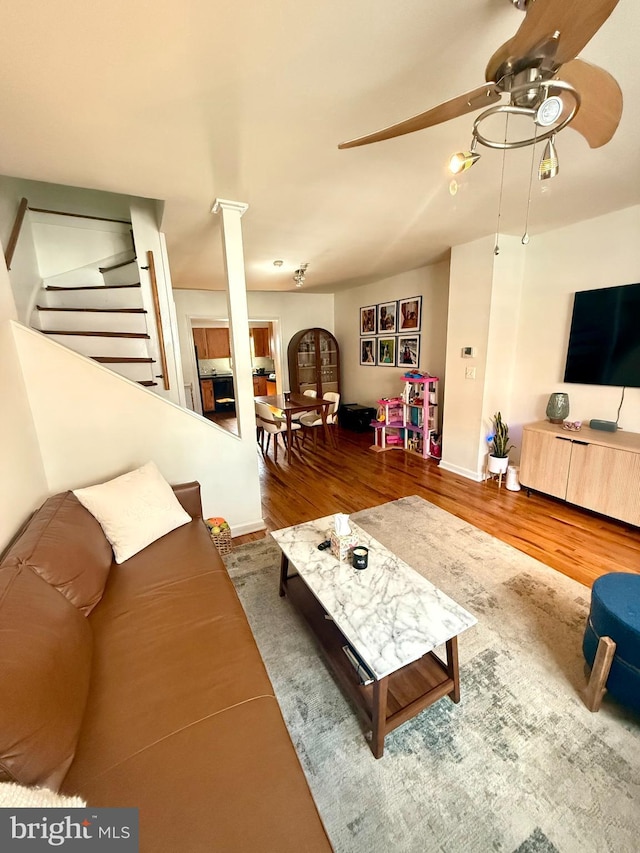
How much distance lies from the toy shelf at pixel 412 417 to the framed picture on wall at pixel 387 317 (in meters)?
1.02

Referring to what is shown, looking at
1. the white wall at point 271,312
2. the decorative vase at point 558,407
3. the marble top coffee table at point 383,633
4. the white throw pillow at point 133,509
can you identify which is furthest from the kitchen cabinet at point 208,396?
the marble top coffee table at point 383,633

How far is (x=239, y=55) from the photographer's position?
3.72 feet

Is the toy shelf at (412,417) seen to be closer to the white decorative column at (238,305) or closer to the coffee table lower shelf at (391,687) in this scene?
the white decorative column at (238,305)

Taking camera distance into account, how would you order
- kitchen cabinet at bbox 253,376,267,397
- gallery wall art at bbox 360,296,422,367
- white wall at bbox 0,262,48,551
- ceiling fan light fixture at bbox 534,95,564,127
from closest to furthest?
1. ceiling fan light fixture at bbox 534,95,564,127
2. white wall at bbox 0,262,48,551
3. gallery wall art at bbox 360,296,422,367
4. kitchen cabinet at bbox 253,376,267,397

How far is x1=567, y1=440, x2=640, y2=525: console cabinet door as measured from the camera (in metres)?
2.41

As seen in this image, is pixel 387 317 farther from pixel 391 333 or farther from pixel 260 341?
pixel 260 341

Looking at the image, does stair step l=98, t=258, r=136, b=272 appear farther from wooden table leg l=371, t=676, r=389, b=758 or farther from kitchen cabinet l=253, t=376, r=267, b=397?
kitchen cabinet l=253, t=376, r=267, b=397

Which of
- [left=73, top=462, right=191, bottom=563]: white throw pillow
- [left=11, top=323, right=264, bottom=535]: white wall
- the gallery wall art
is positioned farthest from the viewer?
the gallery wall art

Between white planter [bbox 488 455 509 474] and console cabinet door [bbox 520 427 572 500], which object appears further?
white planter [bbox 488 455 509 474]

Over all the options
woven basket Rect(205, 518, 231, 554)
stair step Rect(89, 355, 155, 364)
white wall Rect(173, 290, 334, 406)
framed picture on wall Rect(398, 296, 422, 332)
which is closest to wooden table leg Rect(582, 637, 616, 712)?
woven basket Rect(205, 518, 231, 554)

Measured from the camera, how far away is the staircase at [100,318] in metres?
2.74

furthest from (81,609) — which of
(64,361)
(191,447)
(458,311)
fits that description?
(458,311)

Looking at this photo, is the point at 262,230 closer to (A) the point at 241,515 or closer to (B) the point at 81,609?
(A) the point at 241,515

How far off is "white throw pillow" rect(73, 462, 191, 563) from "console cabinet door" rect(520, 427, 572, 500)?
9.61 feet
